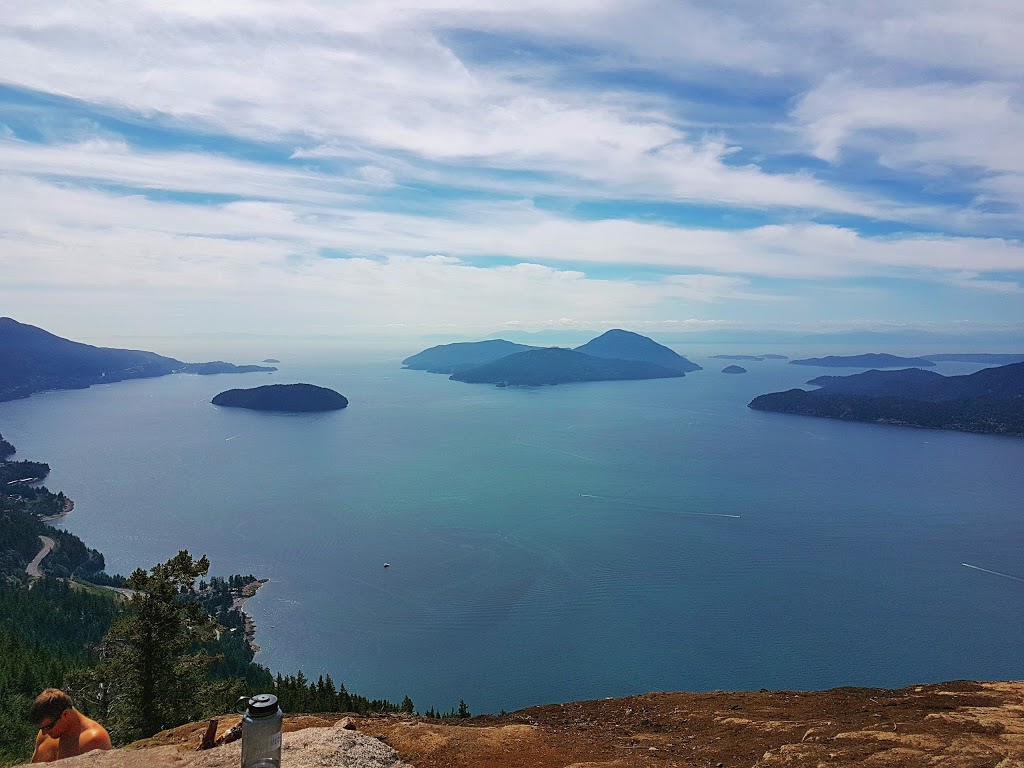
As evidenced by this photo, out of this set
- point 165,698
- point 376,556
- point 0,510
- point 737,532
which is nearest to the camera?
point 165,698

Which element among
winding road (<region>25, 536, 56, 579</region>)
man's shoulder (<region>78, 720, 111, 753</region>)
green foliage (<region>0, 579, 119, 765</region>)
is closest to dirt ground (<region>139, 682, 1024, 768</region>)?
man's shoulder (<region>78, 720, 111, 753</region>)

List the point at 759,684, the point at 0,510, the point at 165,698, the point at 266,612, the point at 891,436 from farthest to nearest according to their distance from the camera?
the point at 891,436
the point at 0,510
the point at 266,612
the point at 759,684
the point at 165,698

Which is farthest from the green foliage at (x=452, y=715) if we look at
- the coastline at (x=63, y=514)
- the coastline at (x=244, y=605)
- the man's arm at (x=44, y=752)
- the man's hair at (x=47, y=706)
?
the coastline at (x=63, y=514)

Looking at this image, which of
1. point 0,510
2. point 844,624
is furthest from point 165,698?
point 0,510

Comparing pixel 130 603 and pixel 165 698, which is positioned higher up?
pixel 130 603

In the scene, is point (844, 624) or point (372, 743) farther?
point (844, 624)

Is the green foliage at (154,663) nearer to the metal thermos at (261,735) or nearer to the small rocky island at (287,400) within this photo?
the metal thermos at (261,735)

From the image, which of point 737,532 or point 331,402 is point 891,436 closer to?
point 737,532

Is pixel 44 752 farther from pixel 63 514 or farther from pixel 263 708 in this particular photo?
pixel 63 514
